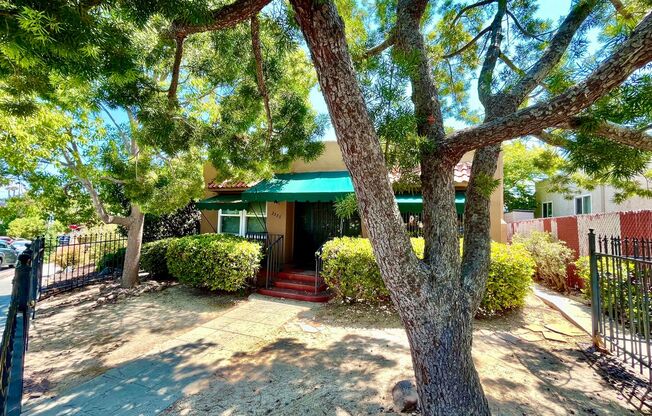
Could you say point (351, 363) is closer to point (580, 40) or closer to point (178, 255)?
point (580, 40)

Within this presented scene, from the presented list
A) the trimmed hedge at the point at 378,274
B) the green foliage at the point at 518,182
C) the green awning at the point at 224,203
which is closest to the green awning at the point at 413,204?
the trimmed hedge at the point at 378,274

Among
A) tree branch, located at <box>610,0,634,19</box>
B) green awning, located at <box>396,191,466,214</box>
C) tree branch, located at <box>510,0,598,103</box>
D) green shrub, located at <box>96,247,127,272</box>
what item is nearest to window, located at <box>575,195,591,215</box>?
green awning, located at <box>396,191,466,214</box>

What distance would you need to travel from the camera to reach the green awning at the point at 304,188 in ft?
31.5

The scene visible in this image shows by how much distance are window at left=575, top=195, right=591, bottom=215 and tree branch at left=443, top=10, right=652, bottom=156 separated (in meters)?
20.0

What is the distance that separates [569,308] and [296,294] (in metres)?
7.52

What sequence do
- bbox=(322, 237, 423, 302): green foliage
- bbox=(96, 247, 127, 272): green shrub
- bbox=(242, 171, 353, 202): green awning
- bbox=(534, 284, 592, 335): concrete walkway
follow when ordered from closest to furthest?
bbox=(534, 284, 592, 335): concrete walkway, bbox=(322, 237, 423, 302): green foliage, bbox=(242, 171, 353, 202): green awning, bbox=(96, 247, 127, 272): green shrub

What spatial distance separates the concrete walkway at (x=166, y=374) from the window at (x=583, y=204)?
19589 mm

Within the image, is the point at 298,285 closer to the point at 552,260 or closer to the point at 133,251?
the point at 133,251

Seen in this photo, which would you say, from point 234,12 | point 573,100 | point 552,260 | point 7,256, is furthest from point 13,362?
point 7,256

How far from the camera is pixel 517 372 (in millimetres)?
4914

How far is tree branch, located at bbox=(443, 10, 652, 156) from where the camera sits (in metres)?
2.20

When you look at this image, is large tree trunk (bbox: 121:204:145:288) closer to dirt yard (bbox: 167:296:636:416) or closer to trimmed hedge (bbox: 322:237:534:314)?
dirt yard (bbox: 167:296:636:416)

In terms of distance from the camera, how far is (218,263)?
9.27 m

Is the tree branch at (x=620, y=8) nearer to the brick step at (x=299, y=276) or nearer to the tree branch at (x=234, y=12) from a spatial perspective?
the tree branch at (x=234, y=12)
